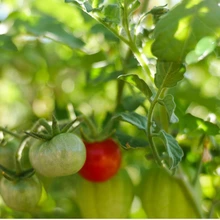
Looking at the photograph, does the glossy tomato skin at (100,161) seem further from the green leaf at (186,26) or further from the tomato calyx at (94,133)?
the green leaf at (186,26)

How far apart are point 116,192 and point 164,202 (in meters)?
0.13

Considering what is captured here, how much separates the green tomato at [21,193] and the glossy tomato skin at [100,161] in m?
0.21

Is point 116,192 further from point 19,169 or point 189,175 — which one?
point 19,169

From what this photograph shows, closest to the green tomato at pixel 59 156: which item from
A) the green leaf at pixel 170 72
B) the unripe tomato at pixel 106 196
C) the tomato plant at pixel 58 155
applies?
the tomato plant at pixel 58 155

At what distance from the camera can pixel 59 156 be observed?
1048 millimetres

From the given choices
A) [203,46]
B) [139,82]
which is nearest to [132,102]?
[139,82]

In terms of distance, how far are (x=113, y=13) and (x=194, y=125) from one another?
13.4 inches

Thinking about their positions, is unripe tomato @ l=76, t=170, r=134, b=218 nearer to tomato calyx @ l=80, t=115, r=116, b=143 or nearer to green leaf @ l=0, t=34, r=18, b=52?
tomato calyx @ l=80, t=115, r=116, b=143

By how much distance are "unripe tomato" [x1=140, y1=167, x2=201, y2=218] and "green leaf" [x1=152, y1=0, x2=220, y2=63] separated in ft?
1.76

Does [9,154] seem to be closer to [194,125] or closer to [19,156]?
[19,156]

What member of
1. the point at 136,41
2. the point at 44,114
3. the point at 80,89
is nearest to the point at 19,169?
the point at 136,41

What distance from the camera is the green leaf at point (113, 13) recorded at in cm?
100

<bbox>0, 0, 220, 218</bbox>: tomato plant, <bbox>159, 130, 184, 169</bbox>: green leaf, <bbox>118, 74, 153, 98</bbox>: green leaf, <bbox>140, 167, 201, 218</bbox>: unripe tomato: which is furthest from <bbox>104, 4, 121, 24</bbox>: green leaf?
<bbox>140, 167, 201, 218</bbox>: unripe tomato

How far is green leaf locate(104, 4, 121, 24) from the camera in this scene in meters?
1.00
